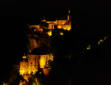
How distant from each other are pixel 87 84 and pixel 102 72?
1095 mm

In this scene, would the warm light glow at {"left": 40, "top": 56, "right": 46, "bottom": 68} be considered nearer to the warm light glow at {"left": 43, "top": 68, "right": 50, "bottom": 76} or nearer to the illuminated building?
the illuminated building

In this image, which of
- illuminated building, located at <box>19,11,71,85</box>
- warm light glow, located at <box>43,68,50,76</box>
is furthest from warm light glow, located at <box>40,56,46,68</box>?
warm light glow, located at <box>43,68,50,76</box>

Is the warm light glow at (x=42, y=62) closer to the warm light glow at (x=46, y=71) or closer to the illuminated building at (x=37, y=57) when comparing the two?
the illuminated building at (x=37, y=57)

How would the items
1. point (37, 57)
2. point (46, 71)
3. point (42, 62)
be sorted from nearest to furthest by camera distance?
point (46, 71)
point (37, 57)
point (42, 62)

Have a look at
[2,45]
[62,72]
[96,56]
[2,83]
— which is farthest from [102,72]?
[2,45]

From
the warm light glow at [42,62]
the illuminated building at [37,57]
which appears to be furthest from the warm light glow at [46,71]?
the warm light glow at [42,62]

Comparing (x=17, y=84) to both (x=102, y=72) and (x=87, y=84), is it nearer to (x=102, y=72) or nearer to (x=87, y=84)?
(x=87, y=84)

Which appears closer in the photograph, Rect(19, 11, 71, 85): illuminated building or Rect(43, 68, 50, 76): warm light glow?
Rect(43, 68, 50, 76): warm light glow

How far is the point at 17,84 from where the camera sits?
8133 mm

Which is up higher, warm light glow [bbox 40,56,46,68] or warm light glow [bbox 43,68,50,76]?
warm light glow [bbox 40,56,46,68]

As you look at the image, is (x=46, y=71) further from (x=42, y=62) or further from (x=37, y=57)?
(x=37, y=57)

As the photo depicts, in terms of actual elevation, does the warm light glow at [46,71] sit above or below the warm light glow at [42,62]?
below

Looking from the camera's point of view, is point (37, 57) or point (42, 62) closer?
point (37, 57)

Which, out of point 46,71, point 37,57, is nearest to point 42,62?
point 37,57
